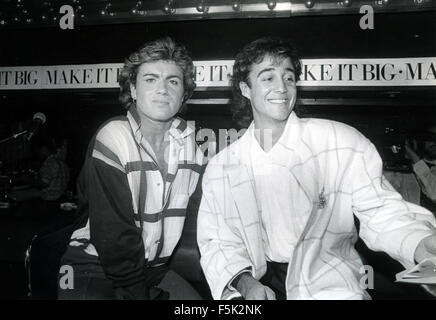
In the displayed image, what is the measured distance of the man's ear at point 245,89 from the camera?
155 centimetres

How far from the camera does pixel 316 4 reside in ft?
6.37

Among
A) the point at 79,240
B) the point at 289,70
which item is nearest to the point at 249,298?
the point at 79,240

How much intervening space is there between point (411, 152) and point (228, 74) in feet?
4.15

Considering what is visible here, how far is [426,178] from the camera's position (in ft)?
6.35

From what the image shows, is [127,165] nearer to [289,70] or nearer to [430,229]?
[289,70]

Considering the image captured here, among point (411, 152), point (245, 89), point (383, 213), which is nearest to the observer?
point (383, 213)

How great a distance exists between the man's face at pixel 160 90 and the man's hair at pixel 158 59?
0.03 metres

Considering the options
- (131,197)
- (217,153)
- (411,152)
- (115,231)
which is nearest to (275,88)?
(217,153)

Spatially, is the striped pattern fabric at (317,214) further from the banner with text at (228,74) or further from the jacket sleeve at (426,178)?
the jacket sleeve at (426,178)

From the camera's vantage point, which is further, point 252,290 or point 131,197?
point 131,197

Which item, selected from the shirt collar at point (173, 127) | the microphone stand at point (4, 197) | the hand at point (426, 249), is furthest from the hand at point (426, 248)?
the microphone stand at point (4, 197)

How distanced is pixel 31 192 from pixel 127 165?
0.87m

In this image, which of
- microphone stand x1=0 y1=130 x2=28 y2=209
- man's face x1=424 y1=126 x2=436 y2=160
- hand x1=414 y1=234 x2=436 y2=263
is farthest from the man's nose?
man's face x1=424 y1=126 x2=436 y2=160

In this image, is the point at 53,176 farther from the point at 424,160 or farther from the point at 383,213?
the point at 424,160
